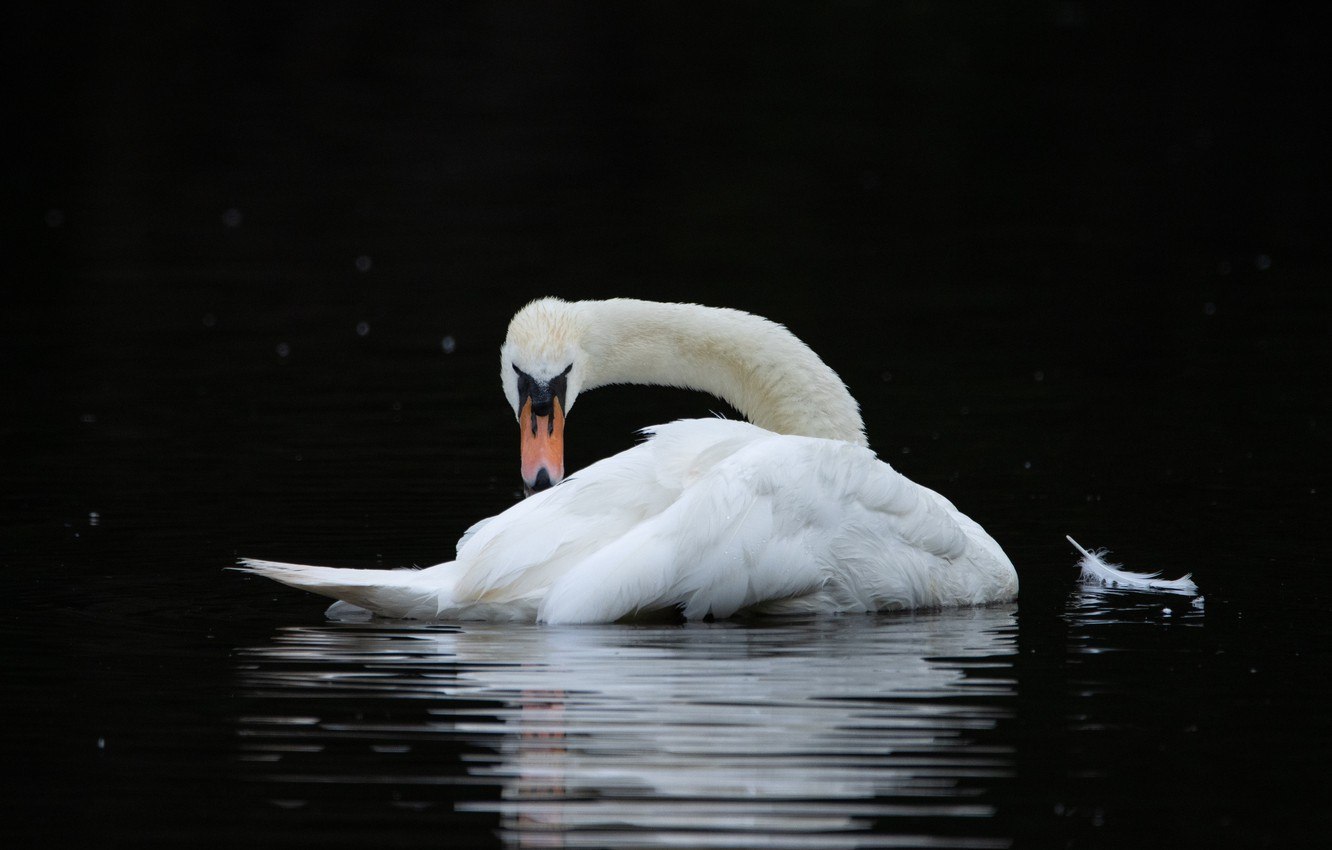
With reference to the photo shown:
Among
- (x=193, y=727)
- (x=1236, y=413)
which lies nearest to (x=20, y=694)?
(x=193, y=727)

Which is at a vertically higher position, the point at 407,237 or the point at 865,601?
the point at 407,237

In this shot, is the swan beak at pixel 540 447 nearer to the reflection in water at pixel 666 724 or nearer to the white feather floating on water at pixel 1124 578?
the reflection in water at pixel 666 724

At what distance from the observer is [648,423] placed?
46.9 ft

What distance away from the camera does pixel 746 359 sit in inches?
412

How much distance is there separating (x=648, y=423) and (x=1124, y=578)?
5.21 metres

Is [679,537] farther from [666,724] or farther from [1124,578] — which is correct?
[1124,578]

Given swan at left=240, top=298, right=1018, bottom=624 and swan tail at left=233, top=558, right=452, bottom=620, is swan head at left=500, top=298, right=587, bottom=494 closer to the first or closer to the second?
swan at left=240, top=298, right=1018, bottom=624

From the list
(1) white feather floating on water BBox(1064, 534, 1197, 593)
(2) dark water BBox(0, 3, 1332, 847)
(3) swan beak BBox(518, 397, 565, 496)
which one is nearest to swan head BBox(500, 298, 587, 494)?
(3) swan beak BBox(518, 397, 565, 496)

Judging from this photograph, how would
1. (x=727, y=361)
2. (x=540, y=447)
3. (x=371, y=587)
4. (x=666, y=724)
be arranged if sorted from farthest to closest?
(x=727, y=361) < (x=540, y=447) < (x=371, y=587) < (x=666, y=724)

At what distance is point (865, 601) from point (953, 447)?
391 centimetres

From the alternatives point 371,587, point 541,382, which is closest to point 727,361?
point 541,382

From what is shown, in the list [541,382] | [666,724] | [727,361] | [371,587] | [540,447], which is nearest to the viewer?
[666,724]

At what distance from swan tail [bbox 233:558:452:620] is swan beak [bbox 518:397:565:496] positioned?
32.3 inches

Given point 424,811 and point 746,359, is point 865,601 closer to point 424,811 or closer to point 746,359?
point 746,359
